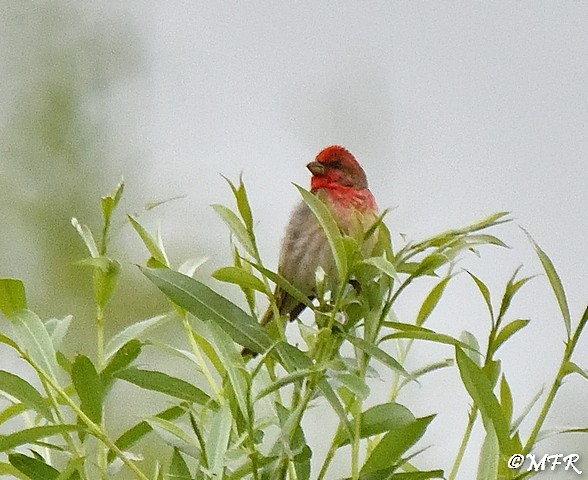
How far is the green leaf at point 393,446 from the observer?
0.60m

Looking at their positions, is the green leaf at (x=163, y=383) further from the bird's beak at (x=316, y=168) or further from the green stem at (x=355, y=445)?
the bird's beak at (x=316, y=168)

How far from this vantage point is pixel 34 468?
0.59 meters

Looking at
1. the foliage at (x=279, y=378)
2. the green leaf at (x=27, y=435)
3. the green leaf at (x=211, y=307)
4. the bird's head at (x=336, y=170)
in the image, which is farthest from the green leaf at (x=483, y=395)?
the bird's head at (x=336, y=170)

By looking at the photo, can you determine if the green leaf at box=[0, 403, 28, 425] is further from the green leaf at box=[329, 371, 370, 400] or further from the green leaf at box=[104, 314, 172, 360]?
the green leaf at box=[329, 371, 370, 400]

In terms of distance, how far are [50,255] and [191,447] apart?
1.40 m

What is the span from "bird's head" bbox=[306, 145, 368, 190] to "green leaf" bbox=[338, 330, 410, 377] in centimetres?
52

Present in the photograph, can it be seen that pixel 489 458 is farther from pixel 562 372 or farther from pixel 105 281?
pixel 105 281

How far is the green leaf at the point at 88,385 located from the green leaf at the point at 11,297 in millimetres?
54

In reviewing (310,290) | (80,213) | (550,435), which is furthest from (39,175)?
(550,435)

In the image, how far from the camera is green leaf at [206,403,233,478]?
522mm

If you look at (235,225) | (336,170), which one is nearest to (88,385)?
(235,225)

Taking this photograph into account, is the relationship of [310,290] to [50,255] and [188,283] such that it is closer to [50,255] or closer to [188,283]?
[188,283]

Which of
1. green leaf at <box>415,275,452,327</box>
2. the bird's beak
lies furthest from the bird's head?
green leaf at <box>415,275,452,327</box>

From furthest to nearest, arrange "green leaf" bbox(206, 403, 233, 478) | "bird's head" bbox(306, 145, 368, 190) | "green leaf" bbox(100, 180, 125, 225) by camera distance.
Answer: "bird's head" bbox(306, 145, 368, 190), "green leaf" bbox(100, 180, 125, 225), "green leaf" bbox(206, 403, 233, 478)
